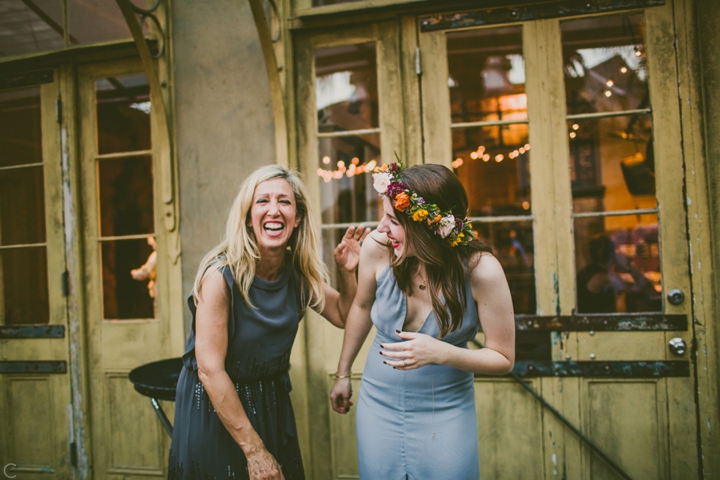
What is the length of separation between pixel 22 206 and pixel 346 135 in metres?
2.47

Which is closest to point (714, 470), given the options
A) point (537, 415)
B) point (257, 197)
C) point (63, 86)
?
point (537, 415)

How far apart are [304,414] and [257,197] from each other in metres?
1.63

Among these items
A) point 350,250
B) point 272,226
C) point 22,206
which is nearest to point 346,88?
point 350,250

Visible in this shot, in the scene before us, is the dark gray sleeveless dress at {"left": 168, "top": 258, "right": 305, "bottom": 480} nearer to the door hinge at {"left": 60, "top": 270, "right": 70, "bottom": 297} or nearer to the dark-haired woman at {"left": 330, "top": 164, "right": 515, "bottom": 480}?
the dark-haired woman at {"left": 330, "top": 164, "right": 515, "bottom": 480}

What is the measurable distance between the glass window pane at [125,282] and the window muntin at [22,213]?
1.57ft

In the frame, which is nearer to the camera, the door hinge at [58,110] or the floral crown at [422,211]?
the floral crown at [422,211]

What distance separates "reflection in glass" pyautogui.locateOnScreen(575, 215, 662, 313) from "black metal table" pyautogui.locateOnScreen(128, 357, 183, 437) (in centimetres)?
233

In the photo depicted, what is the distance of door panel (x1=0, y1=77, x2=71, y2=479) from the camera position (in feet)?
10.4

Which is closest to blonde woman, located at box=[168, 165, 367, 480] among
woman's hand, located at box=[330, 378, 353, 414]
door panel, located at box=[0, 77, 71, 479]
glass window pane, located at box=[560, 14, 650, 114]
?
woman's hand, located at box=[330, 378, 353, 414]

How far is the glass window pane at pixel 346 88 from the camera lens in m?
2.90

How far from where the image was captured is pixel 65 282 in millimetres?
3162

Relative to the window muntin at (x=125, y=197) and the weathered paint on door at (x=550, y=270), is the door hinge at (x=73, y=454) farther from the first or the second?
the weathered paint on door at (x=550, y=270)

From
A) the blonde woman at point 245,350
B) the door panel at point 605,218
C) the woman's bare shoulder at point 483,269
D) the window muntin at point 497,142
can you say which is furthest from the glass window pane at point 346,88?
the woman's bare shoulder at point 483,269

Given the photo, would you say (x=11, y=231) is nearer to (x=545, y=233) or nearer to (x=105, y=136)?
(x=105, y=136)
